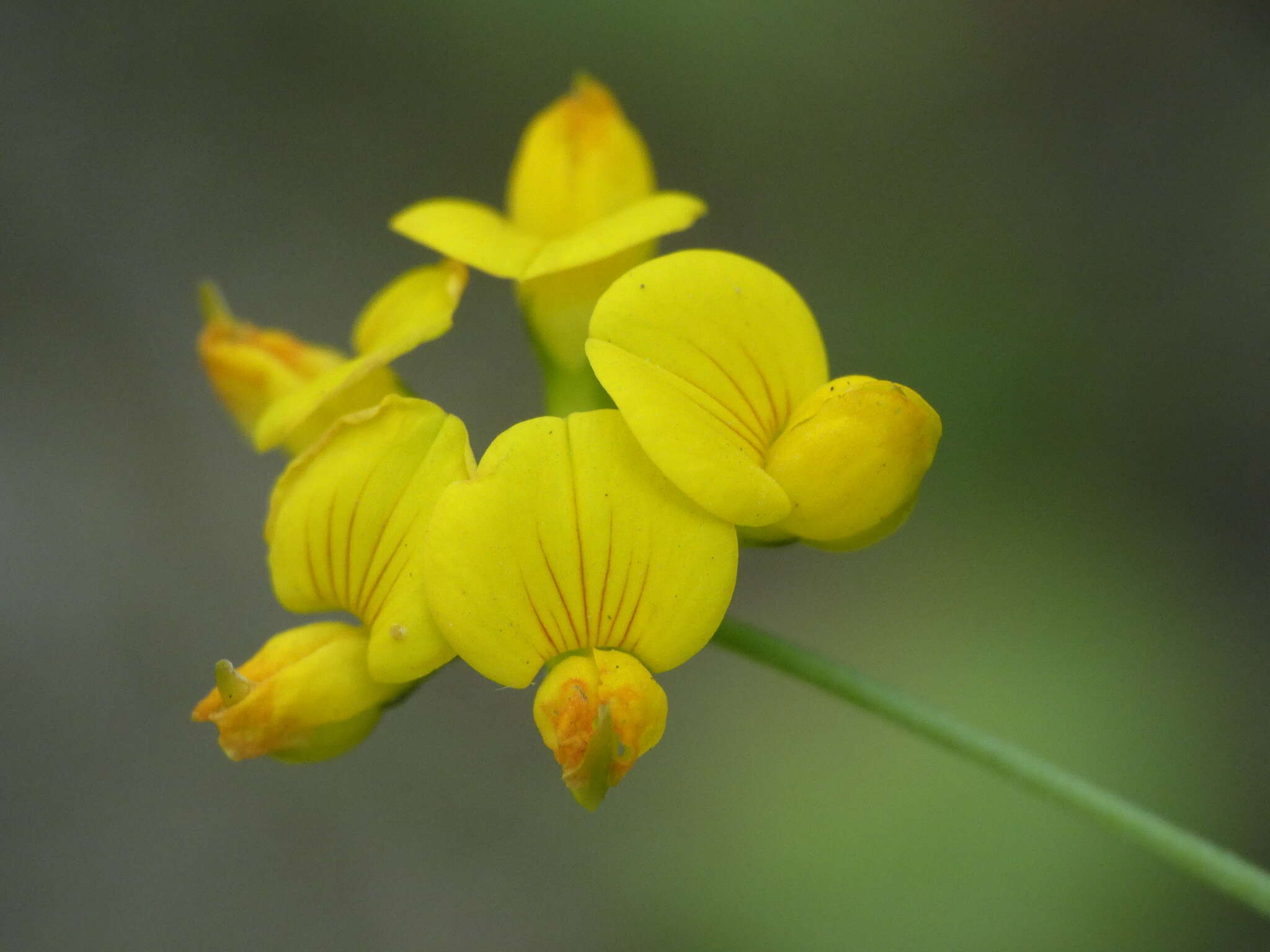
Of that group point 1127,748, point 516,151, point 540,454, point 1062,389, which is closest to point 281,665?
point 540,454

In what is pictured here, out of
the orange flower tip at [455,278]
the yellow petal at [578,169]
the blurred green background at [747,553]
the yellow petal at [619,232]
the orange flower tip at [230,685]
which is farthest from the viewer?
the blurred green background at [747,553]

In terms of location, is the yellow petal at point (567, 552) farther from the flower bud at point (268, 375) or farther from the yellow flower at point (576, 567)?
the flower bud at point (268, 375)

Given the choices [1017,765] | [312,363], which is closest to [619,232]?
[312,363]

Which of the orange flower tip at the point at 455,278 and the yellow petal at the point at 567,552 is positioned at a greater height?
the orange flower tip at the point at 455,278

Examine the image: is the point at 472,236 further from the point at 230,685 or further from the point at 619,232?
the point at 230,685

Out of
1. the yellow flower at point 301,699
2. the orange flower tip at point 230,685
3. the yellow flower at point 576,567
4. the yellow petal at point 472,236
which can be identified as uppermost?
the yellow petal at point 472,236

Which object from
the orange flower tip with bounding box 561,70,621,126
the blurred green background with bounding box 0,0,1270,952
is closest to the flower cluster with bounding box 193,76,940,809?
the orange flower tip with bounding box 561,70,621,126

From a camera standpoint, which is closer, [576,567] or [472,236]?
[576,567]

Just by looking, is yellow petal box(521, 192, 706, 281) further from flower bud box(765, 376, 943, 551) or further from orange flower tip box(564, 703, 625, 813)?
orange flower tip box(564, 703, 625, 813)

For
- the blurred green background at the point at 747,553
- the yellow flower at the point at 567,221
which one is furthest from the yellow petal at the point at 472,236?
the blurred green background at the point at 747,553
